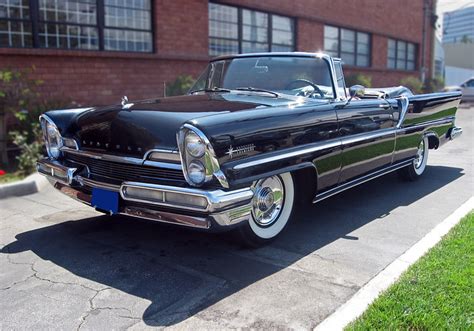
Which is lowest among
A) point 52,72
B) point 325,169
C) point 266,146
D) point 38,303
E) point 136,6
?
point 38,303

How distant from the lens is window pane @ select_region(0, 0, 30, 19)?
843 cm

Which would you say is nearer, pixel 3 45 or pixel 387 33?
pixel 3 45

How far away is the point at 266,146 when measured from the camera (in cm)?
367

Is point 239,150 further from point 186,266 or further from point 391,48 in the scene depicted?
point 391,48

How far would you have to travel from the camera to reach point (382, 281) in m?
3.33

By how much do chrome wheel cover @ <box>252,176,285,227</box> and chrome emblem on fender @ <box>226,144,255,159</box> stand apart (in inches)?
13.3

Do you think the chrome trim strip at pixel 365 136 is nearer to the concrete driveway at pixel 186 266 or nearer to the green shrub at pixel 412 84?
the concrete driveway at pixel 186 266

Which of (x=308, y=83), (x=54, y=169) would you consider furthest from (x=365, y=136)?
(x=54, y=169)

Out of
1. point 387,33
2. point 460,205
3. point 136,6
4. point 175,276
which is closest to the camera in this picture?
point 175,276

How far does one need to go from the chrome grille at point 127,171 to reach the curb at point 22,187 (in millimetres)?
2247

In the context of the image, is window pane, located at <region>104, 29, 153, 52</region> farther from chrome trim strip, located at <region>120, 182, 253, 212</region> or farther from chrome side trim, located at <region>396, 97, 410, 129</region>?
chrome trim strip, located at <region>120, 182, 253, 212</region>

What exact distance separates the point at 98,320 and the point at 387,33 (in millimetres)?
20003

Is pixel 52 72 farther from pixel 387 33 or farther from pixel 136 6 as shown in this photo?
pixel 387 33

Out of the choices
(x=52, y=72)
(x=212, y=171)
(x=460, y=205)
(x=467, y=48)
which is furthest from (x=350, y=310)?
(x=467, y=48)
